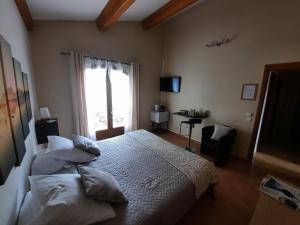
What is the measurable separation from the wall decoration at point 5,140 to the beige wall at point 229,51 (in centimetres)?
351

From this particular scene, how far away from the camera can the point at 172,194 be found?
→ 1.35m

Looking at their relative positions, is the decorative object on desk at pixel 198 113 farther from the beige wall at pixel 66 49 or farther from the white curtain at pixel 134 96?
the beige wall at pixel 66 49

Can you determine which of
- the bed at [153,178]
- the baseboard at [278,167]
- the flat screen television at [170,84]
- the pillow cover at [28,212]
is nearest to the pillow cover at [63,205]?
the pillow cover at [28,212]

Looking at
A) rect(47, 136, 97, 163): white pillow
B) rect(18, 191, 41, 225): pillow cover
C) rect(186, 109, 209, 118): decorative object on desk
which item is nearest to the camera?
rect(18, 191, 41, 225): pillow cover

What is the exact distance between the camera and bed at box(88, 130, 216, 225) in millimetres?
1186

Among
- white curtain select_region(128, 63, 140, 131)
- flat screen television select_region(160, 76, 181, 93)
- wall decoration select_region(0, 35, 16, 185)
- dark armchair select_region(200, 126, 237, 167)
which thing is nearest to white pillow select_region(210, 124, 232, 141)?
dark armchair select_region(200, 126, 237, 167)

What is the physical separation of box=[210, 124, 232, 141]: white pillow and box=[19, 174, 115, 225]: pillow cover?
2573 mm

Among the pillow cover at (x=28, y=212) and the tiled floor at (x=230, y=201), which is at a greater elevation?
the pillow cover at (x=28, y=212)

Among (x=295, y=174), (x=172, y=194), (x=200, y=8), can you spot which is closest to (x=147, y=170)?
A: (x=172, y=194)

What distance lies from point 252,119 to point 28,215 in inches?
137

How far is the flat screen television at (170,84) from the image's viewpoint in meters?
4.15

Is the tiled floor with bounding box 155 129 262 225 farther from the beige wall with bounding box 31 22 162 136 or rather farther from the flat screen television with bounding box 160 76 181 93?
the beige wall with bounding box 31 22 162 136

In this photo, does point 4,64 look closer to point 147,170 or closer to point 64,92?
point 147,170

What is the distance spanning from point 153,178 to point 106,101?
8.65 feet
